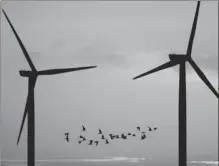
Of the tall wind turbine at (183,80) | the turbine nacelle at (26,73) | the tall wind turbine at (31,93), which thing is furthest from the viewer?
the turbine nacelle at (26,73)

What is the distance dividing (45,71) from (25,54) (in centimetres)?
289

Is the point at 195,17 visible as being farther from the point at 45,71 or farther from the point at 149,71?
the point at 45,71

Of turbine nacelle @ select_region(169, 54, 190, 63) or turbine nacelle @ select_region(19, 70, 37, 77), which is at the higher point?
turbine nacelle @ select_region(169, 54, 190, 63)

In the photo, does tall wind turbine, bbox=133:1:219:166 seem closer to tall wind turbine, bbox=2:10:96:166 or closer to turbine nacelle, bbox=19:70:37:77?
tall wind turbine, bbox=2:10:96:166

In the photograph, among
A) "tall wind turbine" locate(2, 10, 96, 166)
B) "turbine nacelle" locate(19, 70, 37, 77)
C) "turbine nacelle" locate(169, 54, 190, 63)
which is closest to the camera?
"tall wind turbine" locate(2, 10, 96, 166)

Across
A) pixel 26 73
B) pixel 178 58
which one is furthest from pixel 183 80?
pixel 26 73

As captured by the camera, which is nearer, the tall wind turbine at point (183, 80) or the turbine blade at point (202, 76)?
the tall wind turbine at point (183, 80)

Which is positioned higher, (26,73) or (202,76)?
(26,73)

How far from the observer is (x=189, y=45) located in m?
54.8

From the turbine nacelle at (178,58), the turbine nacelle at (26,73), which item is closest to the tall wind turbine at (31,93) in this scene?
the turbine nacelle at (26,73)

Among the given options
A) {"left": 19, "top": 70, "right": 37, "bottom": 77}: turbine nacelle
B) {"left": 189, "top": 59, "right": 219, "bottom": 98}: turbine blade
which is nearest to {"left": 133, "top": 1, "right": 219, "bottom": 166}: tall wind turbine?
{"left": 189, "top": 59, "right": 219, "bottom": 98}: turbine blade

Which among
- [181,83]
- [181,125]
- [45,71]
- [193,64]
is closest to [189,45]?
[193,64]

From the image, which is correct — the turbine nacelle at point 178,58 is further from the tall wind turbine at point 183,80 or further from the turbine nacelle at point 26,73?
the turbine nacelle at point 26,73

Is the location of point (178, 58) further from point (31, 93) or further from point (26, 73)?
point (26, 73)
